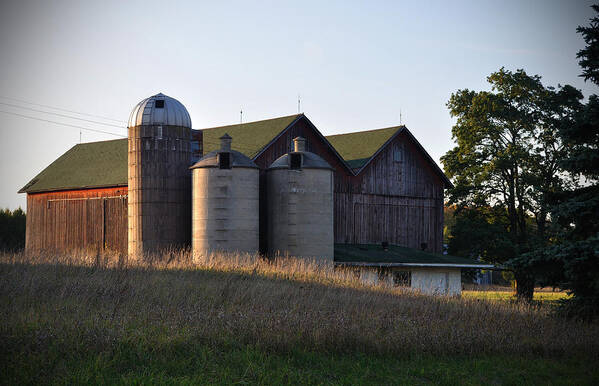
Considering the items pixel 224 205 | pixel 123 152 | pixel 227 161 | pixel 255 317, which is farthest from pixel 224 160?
pixel 255 317

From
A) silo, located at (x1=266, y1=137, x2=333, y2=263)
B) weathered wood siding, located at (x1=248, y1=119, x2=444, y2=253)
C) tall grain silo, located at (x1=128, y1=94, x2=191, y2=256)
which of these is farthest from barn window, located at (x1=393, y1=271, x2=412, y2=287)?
tall grain silo, located at (x1=128, y1=94, x2=191, y2=256)

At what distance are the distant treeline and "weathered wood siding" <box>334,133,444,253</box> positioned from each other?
2209cm

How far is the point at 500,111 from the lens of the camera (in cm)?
3675

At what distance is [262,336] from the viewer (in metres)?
12.7

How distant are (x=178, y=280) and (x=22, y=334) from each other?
8.30m

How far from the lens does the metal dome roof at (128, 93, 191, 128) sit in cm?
2919

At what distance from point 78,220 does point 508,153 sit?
23784 millimetres

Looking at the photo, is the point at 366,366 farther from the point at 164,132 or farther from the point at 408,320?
the point at 164,132

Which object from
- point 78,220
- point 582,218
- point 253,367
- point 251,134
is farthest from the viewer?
point 251,134

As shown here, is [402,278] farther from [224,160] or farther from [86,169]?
[86,169]

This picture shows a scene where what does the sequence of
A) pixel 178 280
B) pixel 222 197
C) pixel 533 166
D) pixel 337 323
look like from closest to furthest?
1. pixel 337 323
2. pixel 178 280
3. pixel 222 197
4. pixel 533 166

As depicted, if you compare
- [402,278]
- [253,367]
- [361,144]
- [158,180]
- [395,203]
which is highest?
[361,144]

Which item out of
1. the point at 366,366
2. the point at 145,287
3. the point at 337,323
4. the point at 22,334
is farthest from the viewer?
the point at 145,287

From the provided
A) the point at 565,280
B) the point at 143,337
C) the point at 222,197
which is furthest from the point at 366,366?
the point at 222,197
